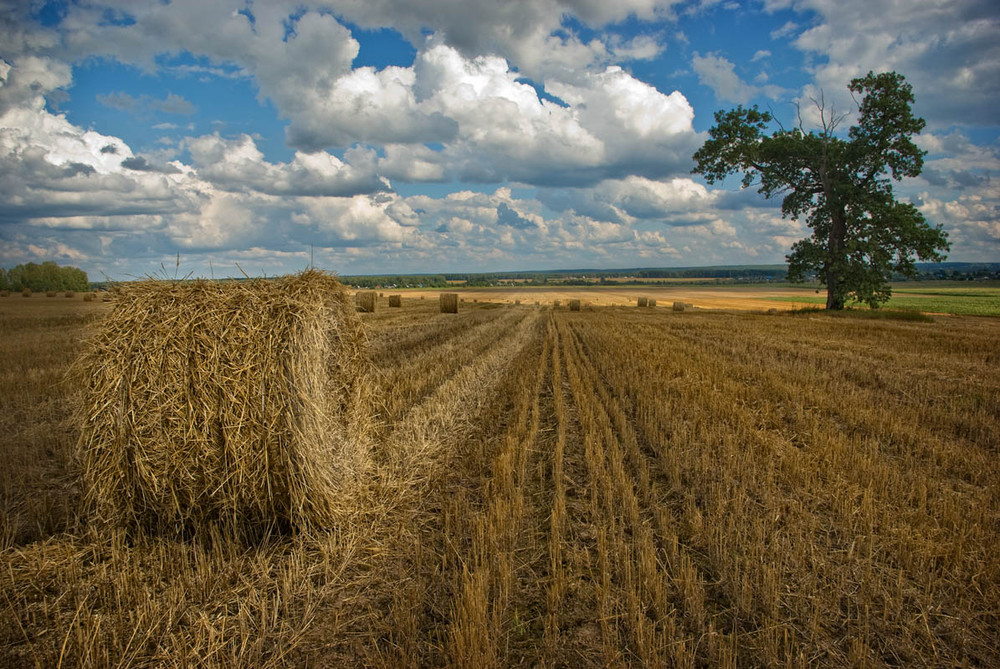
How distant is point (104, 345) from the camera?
13.6 feet

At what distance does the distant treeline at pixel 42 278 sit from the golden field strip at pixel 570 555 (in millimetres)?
57007

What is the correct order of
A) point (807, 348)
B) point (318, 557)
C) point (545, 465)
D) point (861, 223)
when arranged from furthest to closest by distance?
point (861, 223), point (807, 348), point (545, 465), point (318, 557)

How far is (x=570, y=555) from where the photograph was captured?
397 centimetres

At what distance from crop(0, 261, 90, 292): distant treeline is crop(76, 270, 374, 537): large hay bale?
59.5m

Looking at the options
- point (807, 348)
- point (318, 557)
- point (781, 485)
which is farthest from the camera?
point (807, 348)

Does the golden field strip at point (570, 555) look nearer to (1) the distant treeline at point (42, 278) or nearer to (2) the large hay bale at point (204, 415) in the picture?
(2) the large hay bale at point (204, 415)

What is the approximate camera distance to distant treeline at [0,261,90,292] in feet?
166

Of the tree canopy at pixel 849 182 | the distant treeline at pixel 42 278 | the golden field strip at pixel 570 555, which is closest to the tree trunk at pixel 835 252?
the tree canopy at pixel 849 182

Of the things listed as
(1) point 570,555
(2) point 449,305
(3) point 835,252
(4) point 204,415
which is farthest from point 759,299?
(4) point 204,415

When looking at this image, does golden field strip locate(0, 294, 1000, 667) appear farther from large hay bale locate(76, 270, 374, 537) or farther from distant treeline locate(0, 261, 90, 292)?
distant treeline locate(0, 261, 90, 292)

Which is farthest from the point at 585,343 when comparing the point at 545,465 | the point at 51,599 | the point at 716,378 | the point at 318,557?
the point at 51,599

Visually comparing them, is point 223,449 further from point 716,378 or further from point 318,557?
point 716,378

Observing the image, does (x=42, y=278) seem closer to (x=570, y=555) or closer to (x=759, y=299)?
(x=570, y=555)

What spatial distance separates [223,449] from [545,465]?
333 cm
